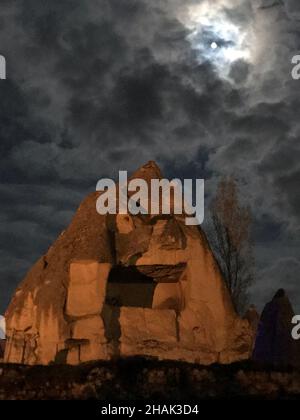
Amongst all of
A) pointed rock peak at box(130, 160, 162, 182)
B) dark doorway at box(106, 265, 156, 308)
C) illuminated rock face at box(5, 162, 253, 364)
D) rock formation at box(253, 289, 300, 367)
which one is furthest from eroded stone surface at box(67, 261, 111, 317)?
rock formation at box(253, 289, 300, 367)

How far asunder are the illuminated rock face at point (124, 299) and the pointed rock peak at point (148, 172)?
74.2 inches

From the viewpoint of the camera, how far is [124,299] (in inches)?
1024

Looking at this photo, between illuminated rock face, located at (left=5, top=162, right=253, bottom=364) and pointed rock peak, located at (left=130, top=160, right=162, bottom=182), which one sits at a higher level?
pointed rock peak, located at (left=130, top=160, right=162, bottom=182)

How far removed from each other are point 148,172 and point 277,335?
1351cm

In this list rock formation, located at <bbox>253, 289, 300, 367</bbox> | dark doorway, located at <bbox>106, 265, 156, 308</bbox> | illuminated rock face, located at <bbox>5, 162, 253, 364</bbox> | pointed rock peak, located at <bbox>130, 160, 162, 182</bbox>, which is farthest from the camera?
rock formation, located at <bbox>253, 289, 300, 367</bbox>

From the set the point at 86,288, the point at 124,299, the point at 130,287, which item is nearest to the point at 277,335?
the point at 130,287

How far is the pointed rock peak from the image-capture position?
28.0m

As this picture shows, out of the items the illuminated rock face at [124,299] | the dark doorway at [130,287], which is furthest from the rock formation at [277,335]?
the dark doorway at [130,287]

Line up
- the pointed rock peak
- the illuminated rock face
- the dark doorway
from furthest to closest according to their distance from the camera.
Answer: the pointed rock peak, the dark doorway, the illuminated rock face

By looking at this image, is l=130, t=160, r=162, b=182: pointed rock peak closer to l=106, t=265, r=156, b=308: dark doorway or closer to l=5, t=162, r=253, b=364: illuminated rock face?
l=5, t=162, r=253, b=364: illuminated rock face

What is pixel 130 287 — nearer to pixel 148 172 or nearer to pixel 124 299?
pixel 124 299

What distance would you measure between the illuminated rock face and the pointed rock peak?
74.2 inches
